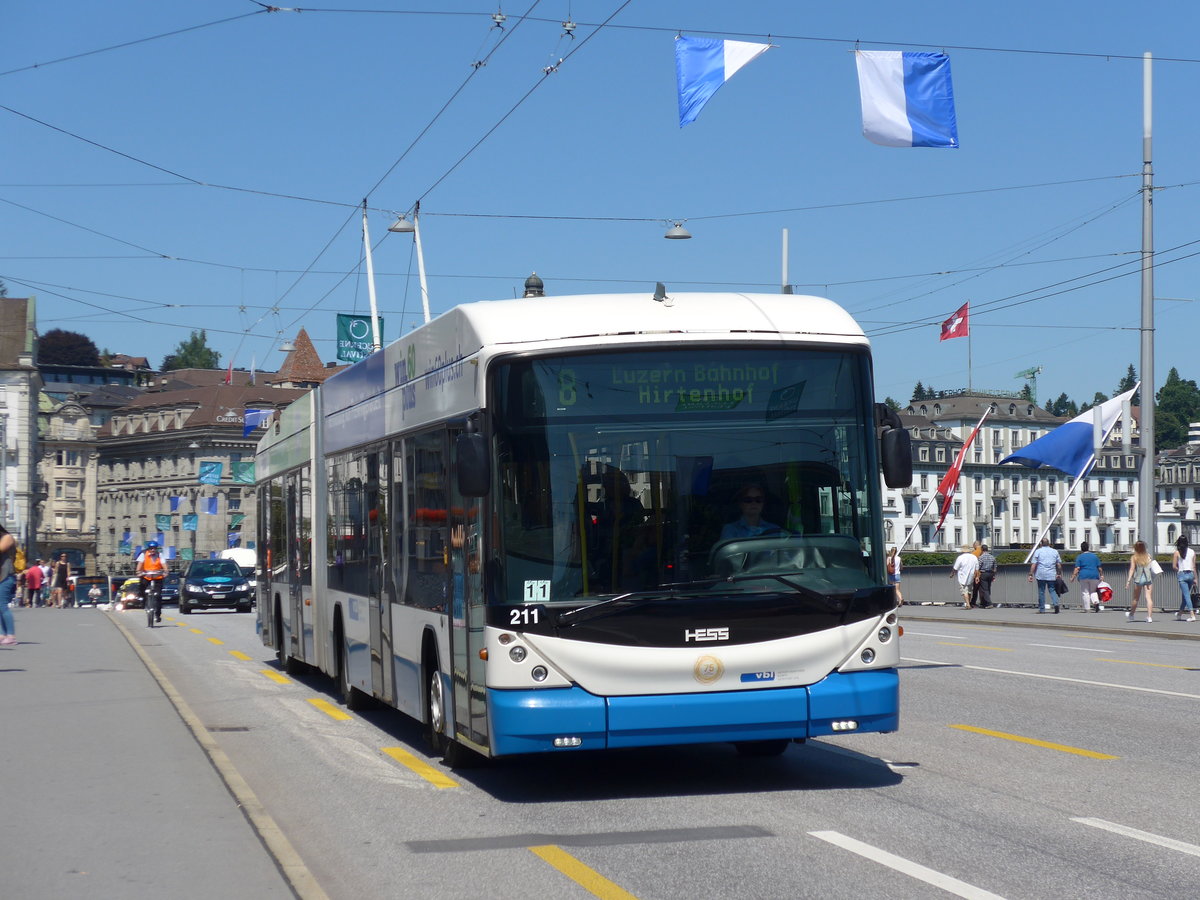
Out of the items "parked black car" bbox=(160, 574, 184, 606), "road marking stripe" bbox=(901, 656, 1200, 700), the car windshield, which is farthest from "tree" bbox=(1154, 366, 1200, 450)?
"road marking stripe" bbox=(901, 656, 1200, 700)

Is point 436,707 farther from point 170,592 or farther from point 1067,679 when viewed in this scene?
point 170,592

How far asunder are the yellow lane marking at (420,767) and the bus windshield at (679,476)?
1718 millimetres

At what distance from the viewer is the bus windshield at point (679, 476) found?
31.3 feet

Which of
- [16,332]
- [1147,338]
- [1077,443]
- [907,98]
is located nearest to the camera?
[907,98]

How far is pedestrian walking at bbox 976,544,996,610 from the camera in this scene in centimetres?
4259

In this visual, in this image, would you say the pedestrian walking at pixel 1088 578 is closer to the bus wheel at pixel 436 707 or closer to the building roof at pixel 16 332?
the bus wheel at pixel 436 707

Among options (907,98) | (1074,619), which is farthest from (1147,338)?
(907,98)

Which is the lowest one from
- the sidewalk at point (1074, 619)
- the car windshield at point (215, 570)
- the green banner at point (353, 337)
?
the sidewalk at point (1074, 619)

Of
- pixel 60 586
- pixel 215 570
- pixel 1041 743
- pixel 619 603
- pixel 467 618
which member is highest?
pixel 619 603

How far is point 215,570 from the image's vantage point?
167 feet

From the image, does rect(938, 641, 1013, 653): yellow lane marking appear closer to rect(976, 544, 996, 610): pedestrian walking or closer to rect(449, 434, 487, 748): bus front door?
rect(449, 434, 487, 748): bus front door

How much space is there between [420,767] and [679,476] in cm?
316

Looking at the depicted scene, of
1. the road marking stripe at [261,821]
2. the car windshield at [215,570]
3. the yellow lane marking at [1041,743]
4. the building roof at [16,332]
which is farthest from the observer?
the building roof at [16,332]

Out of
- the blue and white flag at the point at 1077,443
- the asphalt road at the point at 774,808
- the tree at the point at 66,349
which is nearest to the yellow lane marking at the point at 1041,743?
the asphalt road at the point at 774,808
